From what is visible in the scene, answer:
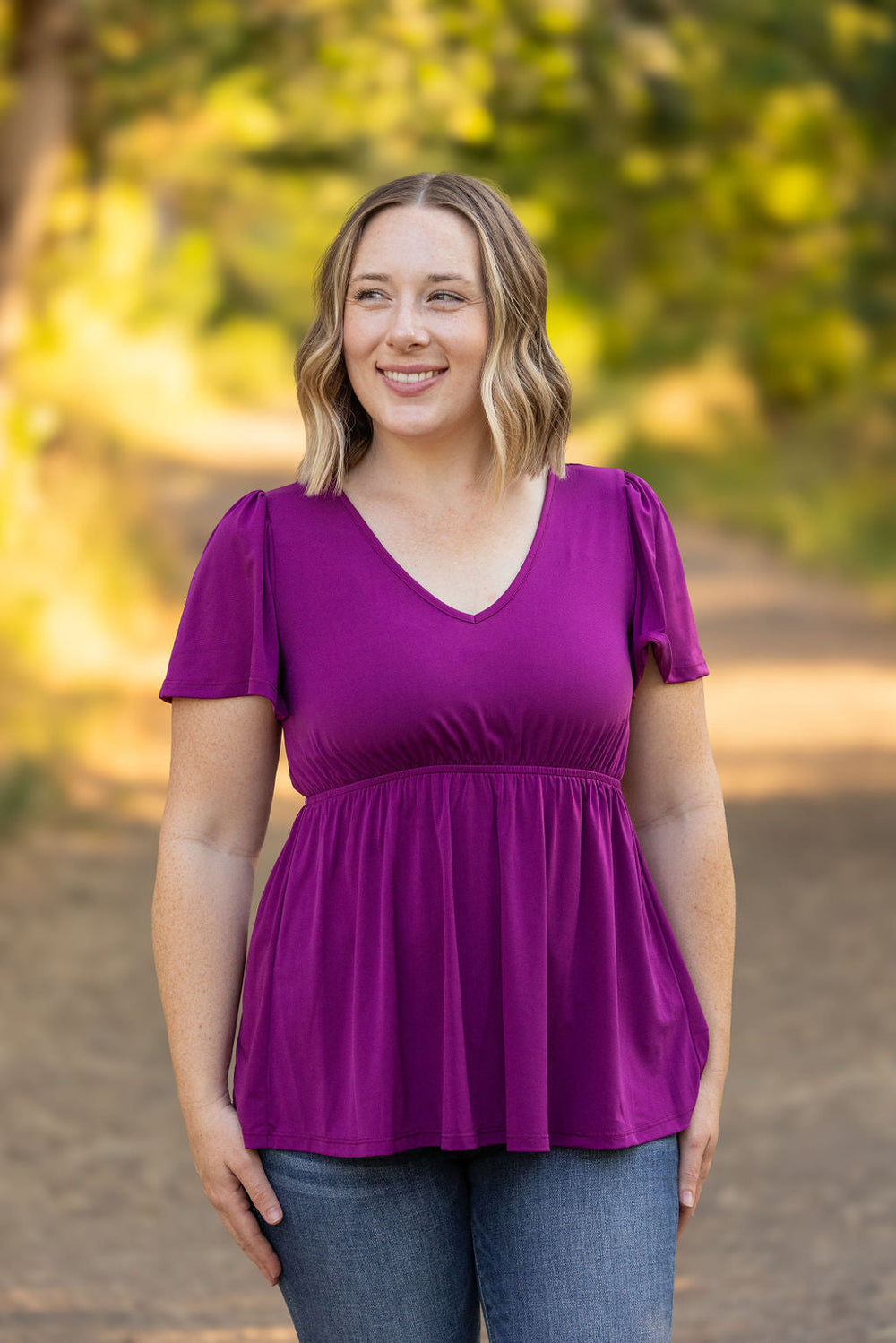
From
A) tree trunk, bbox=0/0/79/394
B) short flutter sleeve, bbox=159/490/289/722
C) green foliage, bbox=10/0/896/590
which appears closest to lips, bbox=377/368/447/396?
short flutter sleeve, bbox=159/490/289/722

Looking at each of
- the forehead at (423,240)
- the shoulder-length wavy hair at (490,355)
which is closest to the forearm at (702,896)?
the shoulder-length wavy hair at (490,355)

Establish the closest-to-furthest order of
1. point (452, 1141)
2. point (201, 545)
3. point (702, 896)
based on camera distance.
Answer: point (452, 1141) → point (702, 896) → point (201, 545)

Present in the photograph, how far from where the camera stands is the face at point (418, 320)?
209cm

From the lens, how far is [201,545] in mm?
13852

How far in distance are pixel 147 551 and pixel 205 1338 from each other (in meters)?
8.45

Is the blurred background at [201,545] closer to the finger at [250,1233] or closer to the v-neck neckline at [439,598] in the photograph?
the v-neck neckline at [439,598]

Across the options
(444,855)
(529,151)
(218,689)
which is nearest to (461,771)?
(444,855)

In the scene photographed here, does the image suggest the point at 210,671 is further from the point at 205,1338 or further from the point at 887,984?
the point at 887,984

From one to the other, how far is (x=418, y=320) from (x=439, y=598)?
343mm

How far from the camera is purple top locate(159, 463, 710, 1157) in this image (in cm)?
196

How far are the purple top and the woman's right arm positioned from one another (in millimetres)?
37

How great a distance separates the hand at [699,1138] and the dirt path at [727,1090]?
73.9 inches

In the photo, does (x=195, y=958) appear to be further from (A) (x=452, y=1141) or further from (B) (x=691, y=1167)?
(B) (x=691, y=1167)

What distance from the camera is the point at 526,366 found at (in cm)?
214
